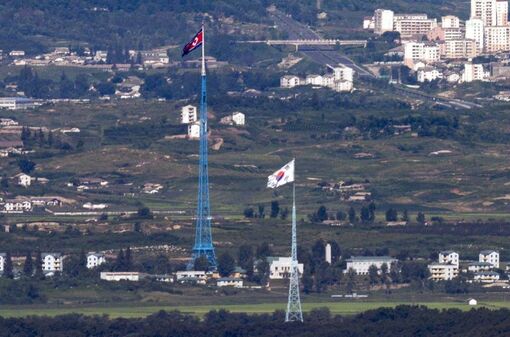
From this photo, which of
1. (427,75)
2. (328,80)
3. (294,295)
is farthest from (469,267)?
(427,75)

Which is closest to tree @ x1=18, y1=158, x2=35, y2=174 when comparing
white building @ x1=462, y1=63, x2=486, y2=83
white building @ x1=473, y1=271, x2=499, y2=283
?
white building @ x1=473, y1=271, x2=499, y2=283

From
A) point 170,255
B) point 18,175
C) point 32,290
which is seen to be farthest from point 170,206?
point 32,290

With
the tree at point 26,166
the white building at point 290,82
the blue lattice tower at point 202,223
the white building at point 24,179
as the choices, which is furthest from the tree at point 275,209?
the white building at point 290,82

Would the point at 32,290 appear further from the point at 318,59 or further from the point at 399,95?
the point at 318,59

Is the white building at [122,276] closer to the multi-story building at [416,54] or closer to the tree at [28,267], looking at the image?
the tree at [28,267]

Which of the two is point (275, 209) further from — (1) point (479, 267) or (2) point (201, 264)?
(2) point (201, 264)

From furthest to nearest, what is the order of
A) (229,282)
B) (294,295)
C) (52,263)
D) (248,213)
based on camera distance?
(248,213), (52,263), (229,282), (294,295)
